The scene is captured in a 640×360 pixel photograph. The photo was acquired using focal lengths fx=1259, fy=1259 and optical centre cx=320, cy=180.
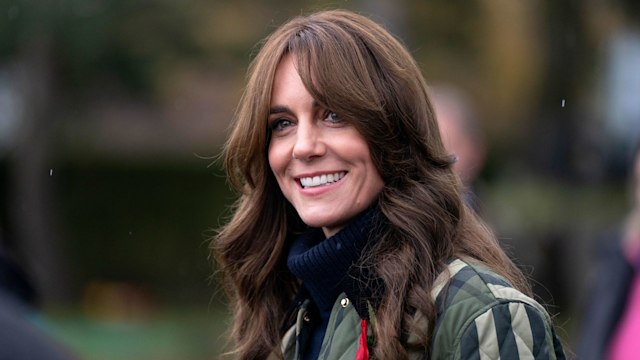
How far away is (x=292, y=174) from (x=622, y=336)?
2.45 metres

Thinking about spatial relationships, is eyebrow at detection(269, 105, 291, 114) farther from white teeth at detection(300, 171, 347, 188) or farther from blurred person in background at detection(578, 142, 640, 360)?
blurred person in background at detection(578, 142, 640, 360)

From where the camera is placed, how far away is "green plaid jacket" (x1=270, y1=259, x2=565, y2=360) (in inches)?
121

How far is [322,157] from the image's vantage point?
3.54 m

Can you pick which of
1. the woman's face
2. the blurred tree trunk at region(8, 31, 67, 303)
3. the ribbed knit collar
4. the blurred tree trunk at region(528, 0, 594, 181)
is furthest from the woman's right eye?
the blurred tree trunk at region(8, 31, 67, 303)

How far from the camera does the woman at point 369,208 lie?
315 centimetres

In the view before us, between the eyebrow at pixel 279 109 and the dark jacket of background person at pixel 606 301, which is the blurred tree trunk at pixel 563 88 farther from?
the eyebrow at pixel 279 109

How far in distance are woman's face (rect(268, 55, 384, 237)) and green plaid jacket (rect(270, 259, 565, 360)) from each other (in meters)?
0.39

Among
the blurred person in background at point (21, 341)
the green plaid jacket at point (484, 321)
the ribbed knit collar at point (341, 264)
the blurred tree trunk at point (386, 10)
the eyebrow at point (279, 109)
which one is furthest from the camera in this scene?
the blurred tree trunk at point (386, 10)

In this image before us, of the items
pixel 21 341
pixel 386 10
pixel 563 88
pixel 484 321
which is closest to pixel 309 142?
pixel 484 321

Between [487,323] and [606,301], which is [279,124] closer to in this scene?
[487,323]

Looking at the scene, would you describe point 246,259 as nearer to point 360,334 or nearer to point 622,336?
point 360,334

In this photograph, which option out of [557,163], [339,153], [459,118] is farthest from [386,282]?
[557,163]

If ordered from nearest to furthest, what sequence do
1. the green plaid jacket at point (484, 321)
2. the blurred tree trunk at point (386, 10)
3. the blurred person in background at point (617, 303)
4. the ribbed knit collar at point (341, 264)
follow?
the green plaid jacket at point (484, 321) < the ribbed knit collar at point (341, 264) < the blurred person in background at point (617, 303) < the blurred tree trunk at point (386, 10)

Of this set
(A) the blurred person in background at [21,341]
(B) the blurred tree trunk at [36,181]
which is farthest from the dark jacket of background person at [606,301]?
(B) the blurred tree trunk at [36,181]
